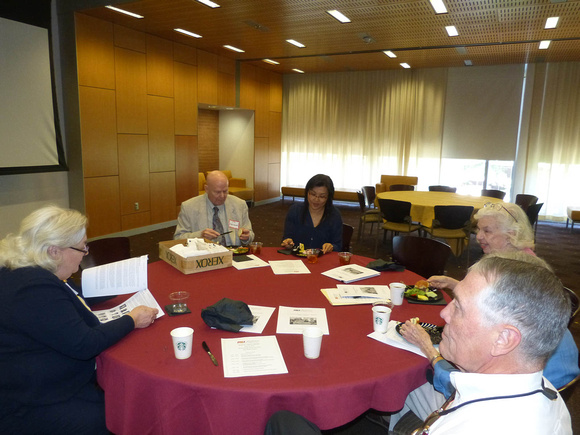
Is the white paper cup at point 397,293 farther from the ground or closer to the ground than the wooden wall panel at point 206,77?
closer to the ground

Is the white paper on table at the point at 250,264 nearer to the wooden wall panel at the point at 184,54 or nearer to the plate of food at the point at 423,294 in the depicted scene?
the plate of food at the point at 423,294

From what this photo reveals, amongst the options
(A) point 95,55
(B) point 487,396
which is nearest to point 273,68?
(A) point 95,55

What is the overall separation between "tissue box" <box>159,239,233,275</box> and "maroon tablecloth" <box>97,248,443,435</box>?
0.65 m

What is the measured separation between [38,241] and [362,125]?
10082 millimetres

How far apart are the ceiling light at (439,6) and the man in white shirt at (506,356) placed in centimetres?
511

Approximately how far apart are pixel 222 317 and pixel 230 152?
31.3 feet

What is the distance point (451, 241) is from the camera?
6312 mm

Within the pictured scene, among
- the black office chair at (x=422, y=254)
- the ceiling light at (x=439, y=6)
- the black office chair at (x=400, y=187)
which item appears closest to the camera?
the black office chair at (x=422, y=254)

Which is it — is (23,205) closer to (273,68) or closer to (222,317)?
(222,317)

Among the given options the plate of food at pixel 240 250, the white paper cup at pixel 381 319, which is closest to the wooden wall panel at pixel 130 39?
the plate of food at pixel 240 250

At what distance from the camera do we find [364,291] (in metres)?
2.40

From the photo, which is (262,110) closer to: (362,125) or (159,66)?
(362,125)

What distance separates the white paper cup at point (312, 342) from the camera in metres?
1.63

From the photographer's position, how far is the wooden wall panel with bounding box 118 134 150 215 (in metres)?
7.14
